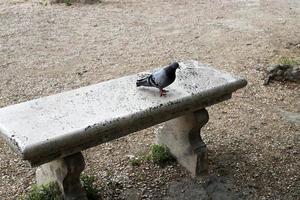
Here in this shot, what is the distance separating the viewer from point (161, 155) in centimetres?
376

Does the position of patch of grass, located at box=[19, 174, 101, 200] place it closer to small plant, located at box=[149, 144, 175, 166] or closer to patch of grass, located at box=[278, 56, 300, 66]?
small plant, located at box=[149, 144, 175, 166]

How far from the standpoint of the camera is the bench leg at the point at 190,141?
138 inches

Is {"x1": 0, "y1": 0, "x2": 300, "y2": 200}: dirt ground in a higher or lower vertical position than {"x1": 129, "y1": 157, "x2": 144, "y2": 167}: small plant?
lower

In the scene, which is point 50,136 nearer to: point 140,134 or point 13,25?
point 140,134

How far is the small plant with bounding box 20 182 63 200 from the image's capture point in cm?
313

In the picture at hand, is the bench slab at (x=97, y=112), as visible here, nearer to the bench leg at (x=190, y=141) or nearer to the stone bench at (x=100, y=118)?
the stone bench at (x=100, y=118)

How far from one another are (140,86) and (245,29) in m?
4.34

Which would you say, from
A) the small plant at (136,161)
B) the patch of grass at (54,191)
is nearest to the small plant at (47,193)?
the patch of grass at (54,191)

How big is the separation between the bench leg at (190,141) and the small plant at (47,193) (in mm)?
1049

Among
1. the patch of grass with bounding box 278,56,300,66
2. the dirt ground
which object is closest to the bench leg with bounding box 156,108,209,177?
the dirt ground

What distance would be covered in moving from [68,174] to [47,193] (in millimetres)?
321

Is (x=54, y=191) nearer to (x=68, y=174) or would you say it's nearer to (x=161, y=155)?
(x=68, y=174)

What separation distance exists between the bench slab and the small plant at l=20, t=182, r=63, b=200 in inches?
17.8

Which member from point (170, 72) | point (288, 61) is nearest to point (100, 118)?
point (170, 72)
